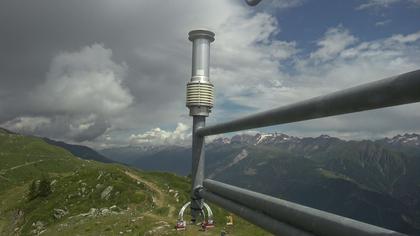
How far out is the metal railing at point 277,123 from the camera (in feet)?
5.42

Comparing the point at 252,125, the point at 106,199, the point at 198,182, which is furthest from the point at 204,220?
the point at 106,199

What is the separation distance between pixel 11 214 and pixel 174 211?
68.8 metres

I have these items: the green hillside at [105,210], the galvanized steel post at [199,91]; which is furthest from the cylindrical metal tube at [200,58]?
the green hillside at [105,210]

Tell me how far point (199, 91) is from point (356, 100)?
10.2ft

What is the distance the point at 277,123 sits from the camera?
2770mm

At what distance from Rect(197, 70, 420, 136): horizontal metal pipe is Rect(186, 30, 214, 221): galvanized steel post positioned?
6.55ft

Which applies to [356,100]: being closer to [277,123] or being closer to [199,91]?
[277,123]

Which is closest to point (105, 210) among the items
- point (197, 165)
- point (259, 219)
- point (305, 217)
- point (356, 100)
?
point (197, 165)

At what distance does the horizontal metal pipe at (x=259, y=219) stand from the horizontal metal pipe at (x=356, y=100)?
672mm

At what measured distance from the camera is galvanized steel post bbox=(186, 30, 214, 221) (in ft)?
15.7

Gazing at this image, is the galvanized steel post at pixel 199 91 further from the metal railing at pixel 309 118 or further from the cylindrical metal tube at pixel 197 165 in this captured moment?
the metal railing at pixel 309 118

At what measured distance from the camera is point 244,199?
3336 mm

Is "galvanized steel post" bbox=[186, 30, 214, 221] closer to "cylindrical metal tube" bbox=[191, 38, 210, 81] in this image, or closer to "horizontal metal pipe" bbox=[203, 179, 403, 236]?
"cylindrical metal tube" bbox=[191, 38, 210, 81]

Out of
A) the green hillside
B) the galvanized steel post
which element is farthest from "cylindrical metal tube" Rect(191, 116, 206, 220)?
the green hillside
